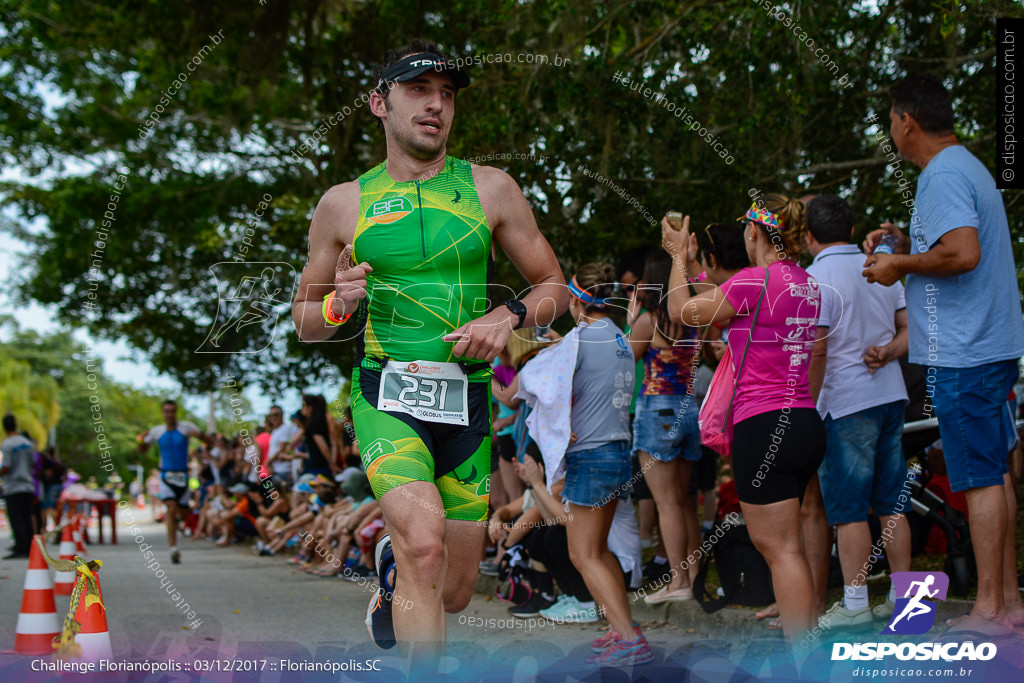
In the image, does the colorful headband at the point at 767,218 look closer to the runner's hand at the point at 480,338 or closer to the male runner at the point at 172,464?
the runner's hand at the point at 480,338

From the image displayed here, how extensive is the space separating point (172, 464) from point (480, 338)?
407 inches

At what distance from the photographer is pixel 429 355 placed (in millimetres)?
3607

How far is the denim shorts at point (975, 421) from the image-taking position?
389 cm

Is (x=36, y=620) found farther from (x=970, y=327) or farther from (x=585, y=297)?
(x=970, y=327)

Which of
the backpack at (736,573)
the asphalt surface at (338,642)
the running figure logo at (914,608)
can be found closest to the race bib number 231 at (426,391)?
the asphalt surface at (338,642)

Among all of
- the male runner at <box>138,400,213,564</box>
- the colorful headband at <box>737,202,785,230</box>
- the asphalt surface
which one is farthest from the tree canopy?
the asphalt surface

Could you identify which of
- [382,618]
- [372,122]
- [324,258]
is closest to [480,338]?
[324,258]

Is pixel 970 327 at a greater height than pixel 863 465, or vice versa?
pixel 970 327

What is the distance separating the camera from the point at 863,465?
4.80 m

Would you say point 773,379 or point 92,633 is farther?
point 92,633

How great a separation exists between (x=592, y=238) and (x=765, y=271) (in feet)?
13.9

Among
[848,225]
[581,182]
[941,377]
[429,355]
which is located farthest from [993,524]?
[581,182]

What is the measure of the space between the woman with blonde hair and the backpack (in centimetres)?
142

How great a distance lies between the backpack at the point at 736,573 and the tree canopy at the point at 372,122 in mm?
2909
